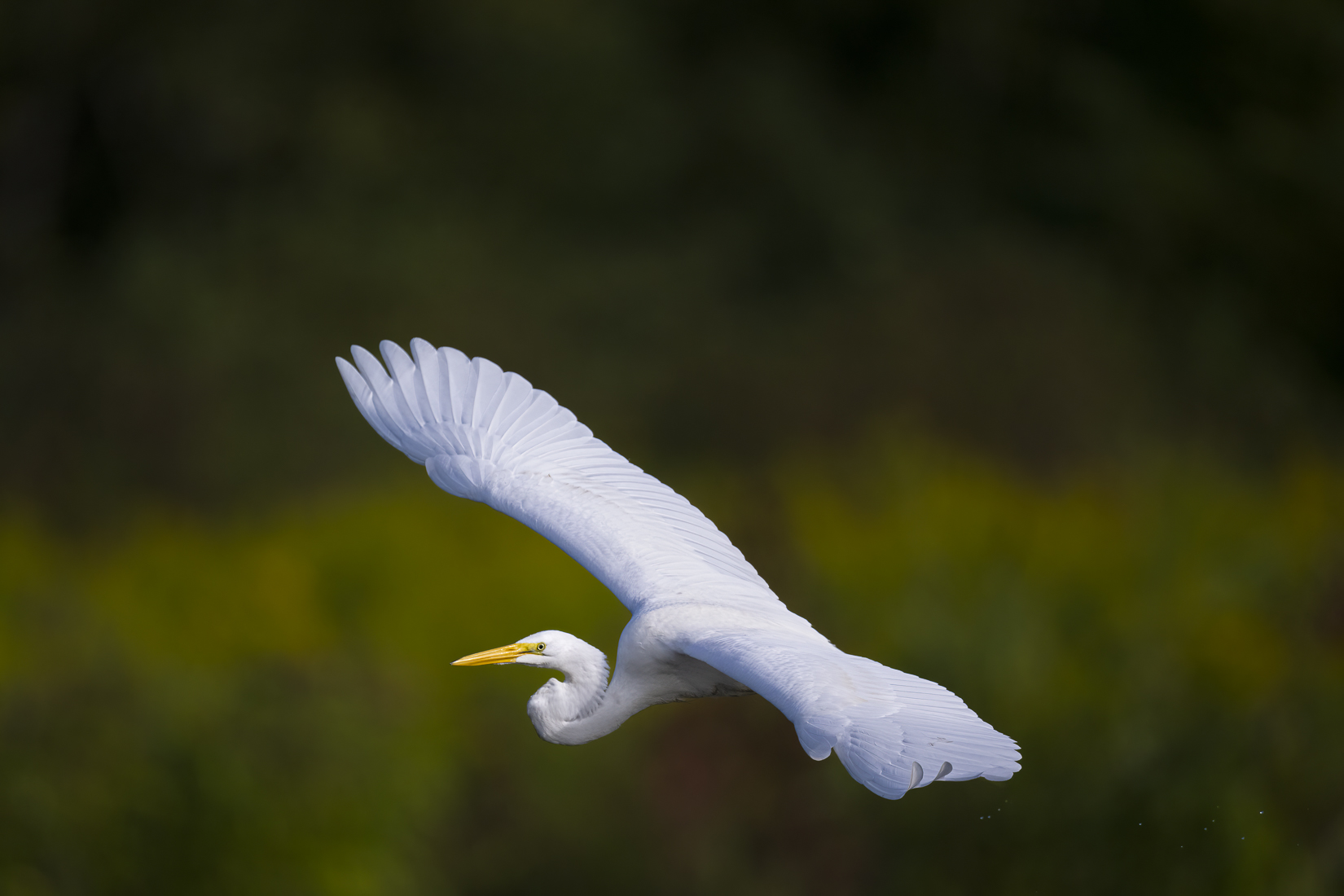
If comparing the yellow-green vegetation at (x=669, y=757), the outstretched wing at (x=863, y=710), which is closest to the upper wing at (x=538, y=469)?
the outstretched wing at (x=863, y=710)

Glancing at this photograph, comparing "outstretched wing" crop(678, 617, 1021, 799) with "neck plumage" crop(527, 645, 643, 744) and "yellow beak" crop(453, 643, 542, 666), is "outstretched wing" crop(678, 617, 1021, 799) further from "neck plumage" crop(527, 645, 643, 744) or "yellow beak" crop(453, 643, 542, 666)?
"yellow beak" crop(453, 643, 542, 666)

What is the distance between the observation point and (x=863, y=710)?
310 cm

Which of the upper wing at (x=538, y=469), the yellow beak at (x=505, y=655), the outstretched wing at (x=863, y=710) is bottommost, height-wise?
the outstretched wing at (x=863, y=710)

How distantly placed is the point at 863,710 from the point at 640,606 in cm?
86

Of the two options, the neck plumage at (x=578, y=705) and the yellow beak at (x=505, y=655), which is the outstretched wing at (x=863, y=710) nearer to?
the neck plumage at (x=578, y=705)

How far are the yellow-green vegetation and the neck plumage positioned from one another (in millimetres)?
2513

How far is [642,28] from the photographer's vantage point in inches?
574

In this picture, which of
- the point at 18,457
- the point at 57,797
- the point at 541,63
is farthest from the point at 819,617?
the point at 541,63

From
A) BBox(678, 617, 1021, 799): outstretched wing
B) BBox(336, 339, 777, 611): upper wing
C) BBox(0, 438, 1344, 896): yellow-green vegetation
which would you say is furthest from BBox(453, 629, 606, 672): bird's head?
BBox(0, 438, 1344, 896): yellow-green vegetation

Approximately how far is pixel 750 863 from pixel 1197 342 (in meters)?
6.24

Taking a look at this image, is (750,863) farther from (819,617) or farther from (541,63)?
(541,63)

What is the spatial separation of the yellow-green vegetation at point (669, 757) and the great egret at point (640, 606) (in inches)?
96.4

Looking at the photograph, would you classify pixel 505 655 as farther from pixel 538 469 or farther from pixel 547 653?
pixel 538 469

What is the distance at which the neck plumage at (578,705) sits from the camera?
3959 mm
